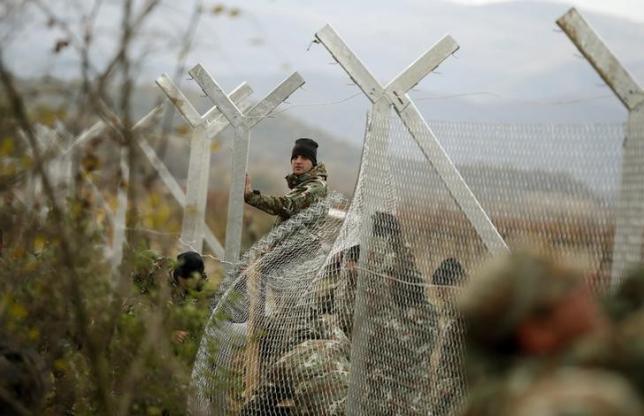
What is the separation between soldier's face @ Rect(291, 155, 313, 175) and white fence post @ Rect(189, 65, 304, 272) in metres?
0.37

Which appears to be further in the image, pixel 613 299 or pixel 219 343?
pixel 219 343

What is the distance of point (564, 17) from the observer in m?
4.51

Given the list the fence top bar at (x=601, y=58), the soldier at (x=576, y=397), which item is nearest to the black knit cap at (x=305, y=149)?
the fence top bar at (x=601, y=58)

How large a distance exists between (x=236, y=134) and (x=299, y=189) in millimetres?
731

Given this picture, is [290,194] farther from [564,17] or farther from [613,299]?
[613,299]

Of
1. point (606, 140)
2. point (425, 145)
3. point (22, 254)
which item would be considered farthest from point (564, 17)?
point (22, 254)

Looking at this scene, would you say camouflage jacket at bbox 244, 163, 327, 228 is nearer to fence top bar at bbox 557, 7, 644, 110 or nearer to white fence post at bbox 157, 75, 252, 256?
white fence post at bbox 157, 75, 252, 256

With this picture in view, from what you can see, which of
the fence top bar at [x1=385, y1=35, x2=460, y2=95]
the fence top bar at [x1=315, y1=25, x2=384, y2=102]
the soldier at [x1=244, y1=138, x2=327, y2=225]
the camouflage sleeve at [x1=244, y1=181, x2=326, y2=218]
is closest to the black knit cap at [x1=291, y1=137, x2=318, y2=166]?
the soldier at [x1=244, y1=138, x2=327, y2=225]

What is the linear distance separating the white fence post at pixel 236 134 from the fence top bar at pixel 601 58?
4.60 meters

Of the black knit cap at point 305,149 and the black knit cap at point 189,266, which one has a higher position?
the black knit cap at point 305,149

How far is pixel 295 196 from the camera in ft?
28.2

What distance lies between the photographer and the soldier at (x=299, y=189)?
8.52m

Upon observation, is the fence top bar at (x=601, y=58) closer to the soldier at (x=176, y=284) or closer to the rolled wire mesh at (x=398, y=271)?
the rolled wire mesh at (x=398, y=271)

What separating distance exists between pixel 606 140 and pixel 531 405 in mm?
2010
